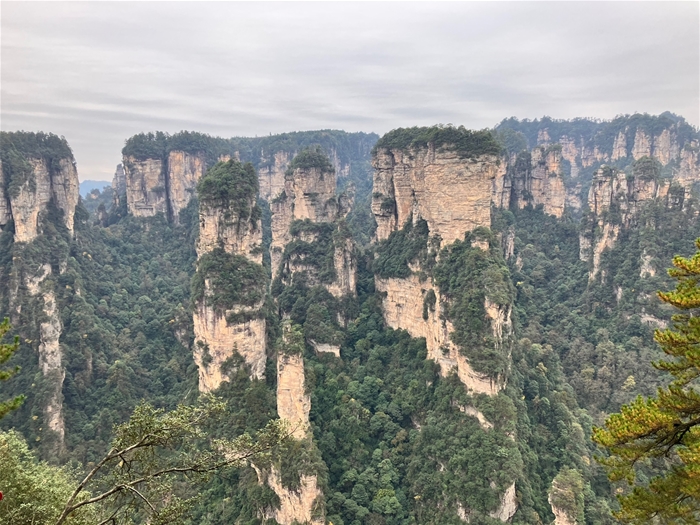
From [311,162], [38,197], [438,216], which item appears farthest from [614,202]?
[38,197]

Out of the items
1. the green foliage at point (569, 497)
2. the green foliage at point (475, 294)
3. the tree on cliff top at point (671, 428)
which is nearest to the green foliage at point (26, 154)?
the green foliage at point (475, 294)

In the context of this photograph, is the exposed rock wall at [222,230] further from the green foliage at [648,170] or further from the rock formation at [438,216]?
the green foliage at [648,170]

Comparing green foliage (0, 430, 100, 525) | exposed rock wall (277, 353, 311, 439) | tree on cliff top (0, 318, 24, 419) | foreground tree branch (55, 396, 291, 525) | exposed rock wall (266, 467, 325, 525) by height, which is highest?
tree on cliff top (0, 318, 24, 419)

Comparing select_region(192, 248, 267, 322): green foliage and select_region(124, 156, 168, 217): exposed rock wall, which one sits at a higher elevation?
select_region(124, 156, 168, 217): exposed rock wall

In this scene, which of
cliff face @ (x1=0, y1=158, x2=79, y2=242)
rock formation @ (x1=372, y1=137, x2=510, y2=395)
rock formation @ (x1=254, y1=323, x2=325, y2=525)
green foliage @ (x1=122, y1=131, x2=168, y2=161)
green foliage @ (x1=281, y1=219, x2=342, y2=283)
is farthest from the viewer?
green foliage @ (x1=122, y1=131, x2=168, y2=161)

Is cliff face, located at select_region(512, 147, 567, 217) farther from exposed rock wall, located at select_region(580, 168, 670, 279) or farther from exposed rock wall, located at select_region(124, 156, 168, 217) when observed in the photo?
exposed rock wall, located at select_region(124, 156, 168, 217)

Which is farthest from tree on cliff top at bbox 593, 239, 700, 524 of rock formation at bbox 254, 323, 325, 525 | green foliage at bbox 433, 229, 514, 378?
green foliage at bbox 433, 229, 514, 378
